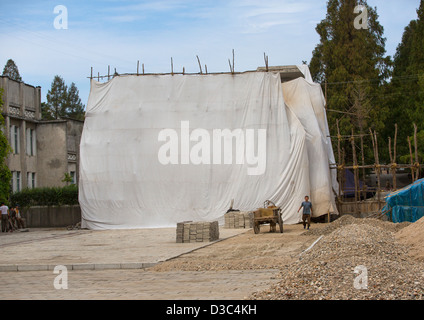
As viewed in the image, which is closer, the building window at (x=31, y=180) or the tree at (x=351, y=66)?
the building window at (x=31, y=180)

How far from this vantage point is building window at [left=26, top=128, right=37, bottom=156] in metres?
46.2

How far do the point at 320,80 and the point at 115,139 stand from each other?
2595cm

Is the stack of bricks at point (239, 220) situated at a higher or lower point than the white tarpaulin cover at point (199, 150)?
lower

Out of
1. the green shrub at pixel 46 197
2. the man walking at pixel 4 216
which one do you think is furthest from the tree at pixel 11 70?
the man walking at pixel 4 216

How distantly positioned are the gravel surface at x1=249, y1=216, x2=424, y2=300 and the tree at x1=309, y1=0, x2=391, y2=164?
37769 mm

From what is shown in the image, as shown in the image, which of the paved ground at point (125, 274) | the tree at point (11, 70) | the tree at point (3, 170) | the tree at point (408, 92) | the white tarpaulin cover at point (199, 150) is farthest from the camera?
the tree at point (11, 70)

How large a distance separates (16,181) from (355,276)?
3776 cm

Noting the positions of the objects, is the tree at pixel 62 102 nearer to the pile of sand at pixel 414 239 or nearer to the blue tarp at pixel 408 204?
the blue tarp at pixel 408 204

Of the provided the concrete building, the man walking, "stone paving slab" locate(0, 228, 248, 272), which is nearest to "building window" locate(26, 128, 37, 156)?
the concrete building

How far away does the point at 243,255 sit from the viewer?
17594 millimetres

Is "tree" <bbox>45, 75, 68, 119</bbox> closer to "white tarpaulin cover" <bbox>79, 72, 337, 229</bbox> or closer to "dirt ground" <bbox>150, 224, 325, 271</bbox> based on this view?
"white tarpaulin cover" <bbox>79, 72, 337, 229</bbox>

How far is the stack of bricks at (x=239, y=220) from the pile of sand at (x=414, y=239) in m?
14.8

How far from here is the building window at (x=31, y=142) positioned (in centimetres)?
4622
